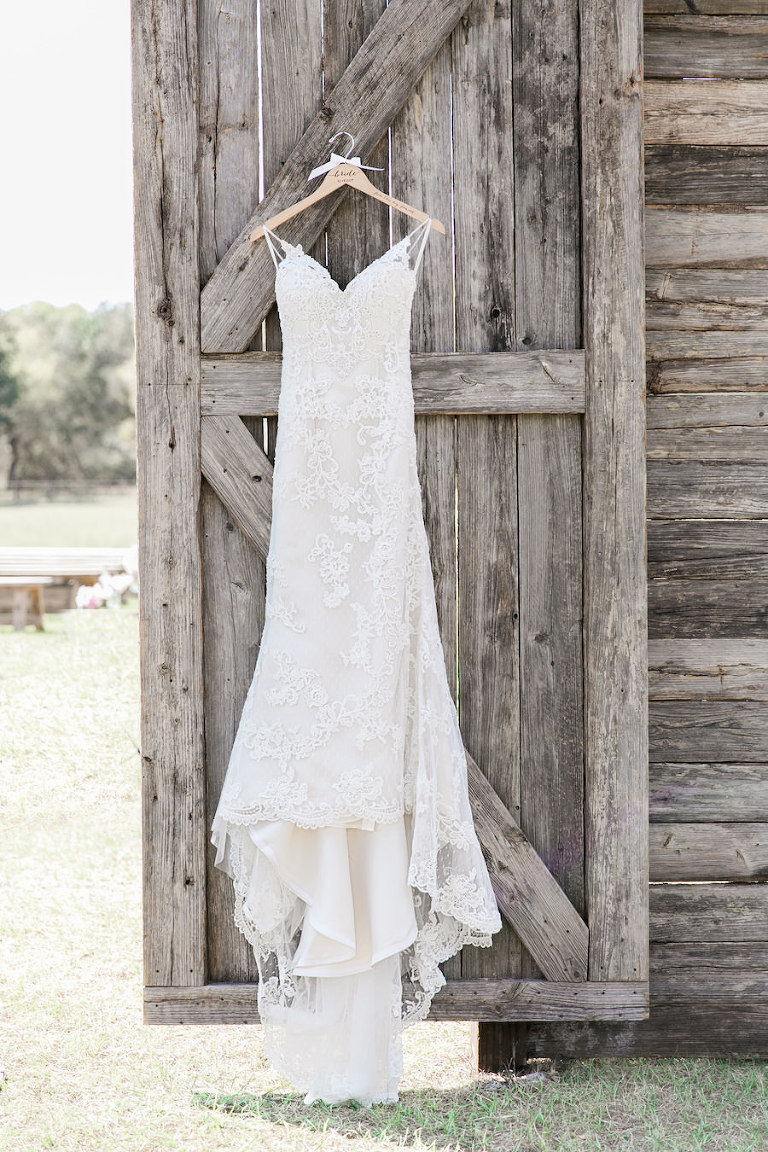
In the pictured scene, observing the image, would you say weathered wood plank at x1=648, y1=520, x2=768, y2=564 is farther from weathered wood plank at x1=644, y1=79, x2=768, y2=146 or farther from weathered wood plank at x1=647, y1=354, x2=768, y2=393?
weathered wood plank at x1=644, y1=79, x2=768, y2=146

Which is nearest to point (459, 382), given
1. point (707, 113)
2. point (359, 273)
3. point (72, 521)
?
point (359, 273)

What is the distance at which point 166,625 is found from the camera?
7.92ft

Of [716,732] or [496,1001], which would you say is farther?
[716,732]

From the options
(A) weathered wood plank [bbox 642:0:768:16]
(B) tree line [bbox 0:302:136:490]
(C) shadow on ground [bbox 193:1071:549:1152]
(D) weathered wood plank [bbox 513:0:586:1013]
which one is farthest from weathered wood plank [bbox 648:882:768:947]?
(B) tree line [bbox 0:302:136:490]

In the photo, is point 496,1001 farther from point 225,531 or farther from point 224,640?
point 225,531

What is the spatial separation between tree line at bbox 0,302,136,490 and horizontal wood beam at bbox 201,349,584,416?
2665 cm

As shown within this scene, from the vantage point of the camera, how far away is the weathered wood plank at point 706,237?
2672 millimetres

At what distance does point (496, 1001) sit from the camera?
96.7 inches

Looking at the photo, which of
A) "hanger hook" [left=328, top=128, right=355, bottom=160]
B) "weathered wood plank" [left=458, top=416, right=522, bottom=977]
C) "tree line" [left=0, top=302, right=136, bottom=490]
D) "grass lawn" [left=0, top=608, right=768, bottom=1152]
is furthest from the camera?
"tree line" [left=0, top=302, right=136, bottom=490]

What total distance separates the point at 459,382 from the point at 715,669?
116 centimetres

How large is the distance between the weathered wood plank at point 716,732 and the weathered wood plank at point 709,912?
0.39m

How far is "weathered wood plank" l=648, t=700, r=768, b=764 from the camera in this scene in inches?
108

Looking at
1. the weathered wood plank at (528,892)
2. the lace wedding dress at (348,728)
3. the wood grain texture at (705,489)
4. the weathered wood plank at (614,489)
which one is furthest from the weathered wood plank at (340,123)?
the wood grain texture at (705,489)

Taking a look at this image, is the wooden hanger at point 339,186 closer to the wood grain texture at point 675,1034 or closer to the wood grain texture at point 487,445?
the wood grain texture at point 487,445
